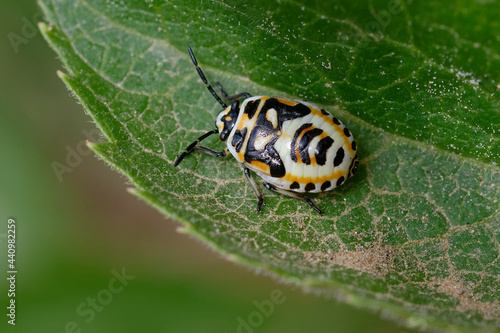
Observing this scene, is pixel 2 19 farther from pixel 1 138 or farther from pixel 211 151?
pixel 211 151

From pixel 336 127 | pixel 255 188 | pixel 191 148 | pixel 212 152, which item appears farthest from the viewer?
pixel 212 152

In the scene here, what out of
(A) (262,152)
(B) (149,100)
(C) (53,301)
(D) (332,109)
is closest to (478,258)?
(D) (332,109)

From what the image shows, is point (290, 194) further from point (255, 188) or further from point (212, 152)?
point (212, 152)

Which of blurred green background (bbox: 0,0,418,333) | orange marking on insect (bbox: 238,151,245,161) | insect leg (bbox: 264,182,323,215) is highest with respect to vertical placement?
orange marking on insect (bbox: 238,151,245,161)

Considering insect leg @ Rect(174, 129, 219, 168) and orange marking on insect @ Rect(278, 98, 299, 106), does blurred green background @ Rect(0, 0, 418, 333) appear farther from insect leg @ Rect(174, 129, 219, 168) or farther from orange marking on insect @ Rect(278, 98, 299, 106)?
orange marking on insect @ Rect(278, 98, 299, 106)

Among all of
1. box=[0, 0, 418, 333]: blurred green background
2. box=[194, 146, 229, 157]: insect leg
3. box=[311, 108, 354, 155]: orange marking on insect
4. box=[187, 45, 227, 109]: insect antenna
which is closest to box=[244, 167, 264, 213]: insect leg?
box=[194, 146, 229, 157]: insect leg

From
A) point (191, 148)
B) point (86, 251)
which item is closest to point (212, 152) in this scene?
point (191, 148)
